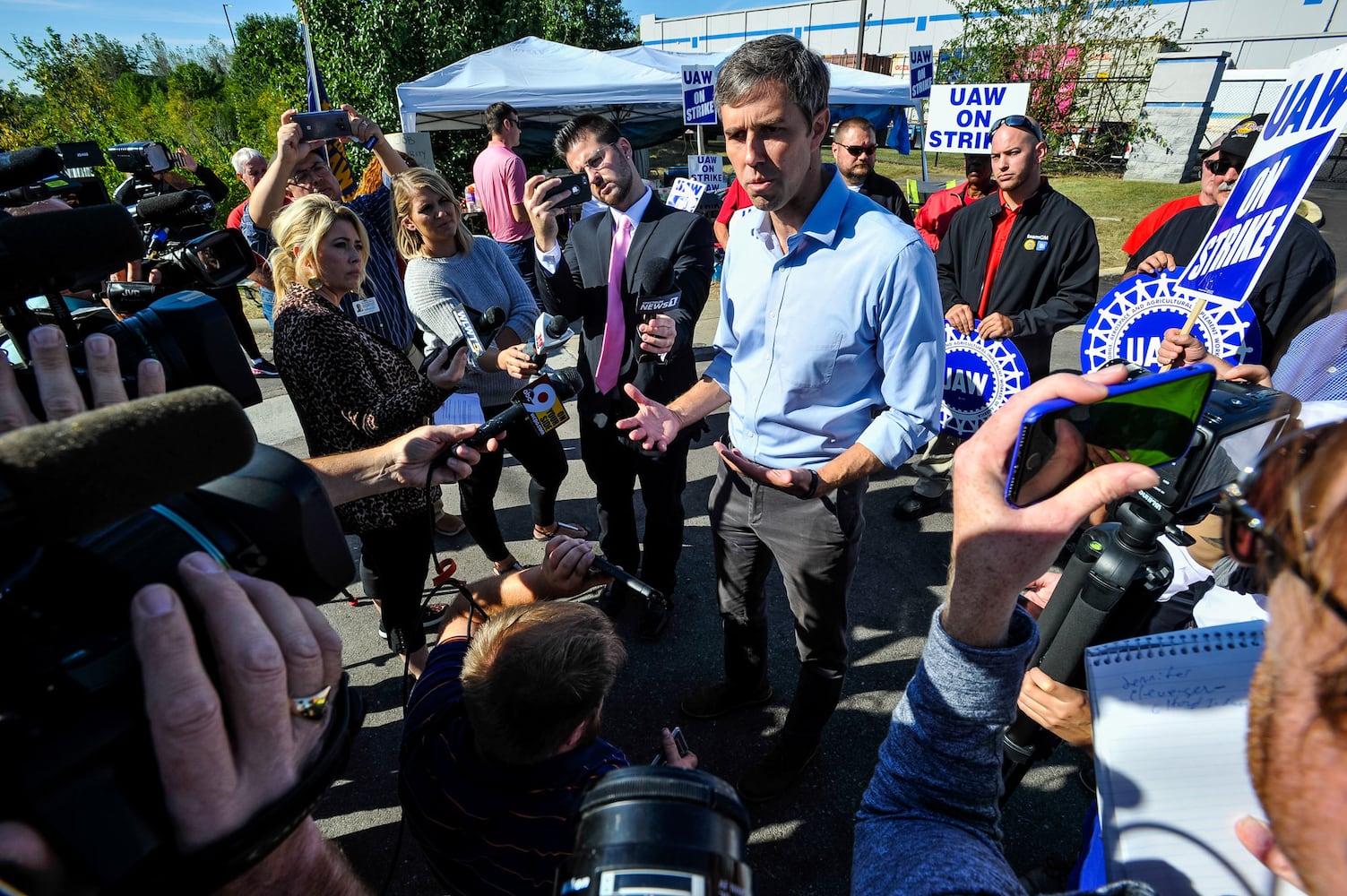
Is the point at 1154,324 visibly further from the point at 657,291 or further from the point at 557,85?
the point at 557,85

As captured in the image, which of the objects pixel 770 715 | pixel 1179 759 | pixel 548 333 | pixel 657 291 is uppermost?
pixel 657 291

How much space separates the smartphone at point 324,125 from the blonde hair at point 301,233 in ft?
4.40

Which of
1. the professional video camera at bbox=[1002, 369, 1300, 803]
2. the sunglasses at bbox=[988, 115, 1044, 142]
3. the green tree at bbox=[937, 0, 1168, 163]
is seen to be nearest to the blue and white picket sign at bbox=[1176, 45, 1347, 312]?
the professional video camera at bbox=[1002, 369, 1300, 803]

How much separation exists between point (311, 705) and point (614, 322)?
230cm

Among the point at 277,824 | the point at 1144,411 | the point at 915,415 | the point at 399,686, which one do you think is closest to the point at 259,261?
the point at 399,686

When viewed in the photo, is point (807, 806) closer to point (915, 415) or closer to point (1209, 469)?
point (915, 415)

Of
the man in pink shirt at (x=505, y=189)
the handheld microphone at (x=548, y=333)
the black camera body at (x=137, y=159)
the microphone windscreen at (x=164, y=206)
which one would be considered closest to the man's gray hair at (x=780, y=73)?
the handheld microphone at (x=548, y=333)

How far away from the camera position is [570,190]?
318 centimetres

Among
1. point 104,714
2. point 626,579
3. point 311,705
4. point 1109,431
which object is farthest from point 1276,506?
point 626,579

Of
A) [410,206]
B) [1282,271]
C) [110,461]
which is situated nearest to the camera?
[110,461]

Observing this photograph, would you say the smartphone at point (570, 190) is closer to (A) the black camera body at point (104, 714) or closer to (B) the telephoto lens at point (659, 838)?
(A) the black camera body at point (104, 714)

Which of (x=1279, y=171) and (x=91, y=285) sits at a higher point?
(x=1279, y=171)

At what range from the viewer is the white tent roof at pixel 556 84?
28.9 feet

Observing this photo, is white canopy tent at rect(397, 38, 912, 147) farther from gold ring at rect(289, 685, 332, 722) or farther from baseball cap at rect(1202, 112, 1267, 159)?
gold ring at rect(289, 685, 332, 722)
